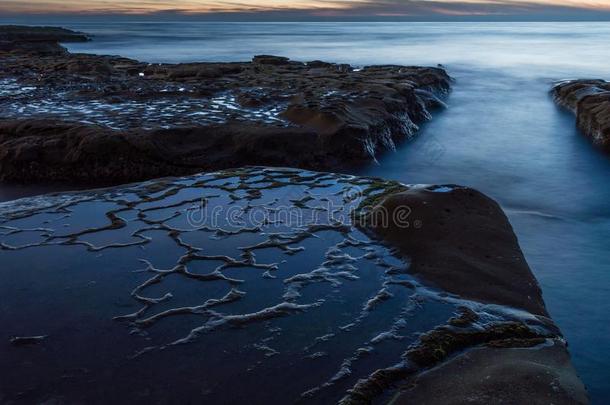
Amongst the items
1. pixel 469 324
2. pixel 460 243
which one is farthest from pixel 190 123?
pixel 469 324

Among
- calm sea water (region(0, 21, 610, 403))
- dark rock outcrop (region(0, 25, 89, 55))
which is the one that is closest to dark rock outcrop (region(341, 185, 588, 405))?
calm sea water (region(0, 21, 610, 403))

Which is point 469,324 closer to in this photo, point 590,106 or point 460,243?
point 460,243

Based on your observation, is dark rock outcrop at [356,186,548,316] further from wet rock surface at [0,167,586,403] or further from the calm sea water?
the calm sea water

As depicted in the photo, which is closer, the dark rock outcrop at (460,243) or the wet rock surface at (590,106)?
the dark rock outcrop at (460,243)

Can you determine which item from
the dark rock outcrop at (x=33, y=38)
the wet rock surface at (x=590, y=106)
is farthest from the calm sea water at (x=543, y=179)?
the dark rock outcrop at (x=33, y=38)

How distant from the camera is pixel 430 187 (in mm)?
6844

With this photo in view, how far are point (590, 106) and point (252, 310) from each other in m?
14.4

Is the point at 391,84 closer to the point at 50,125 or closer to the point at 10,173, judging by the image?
the point at 50,125

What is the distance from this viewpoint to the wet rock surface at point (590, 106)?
13180mm
